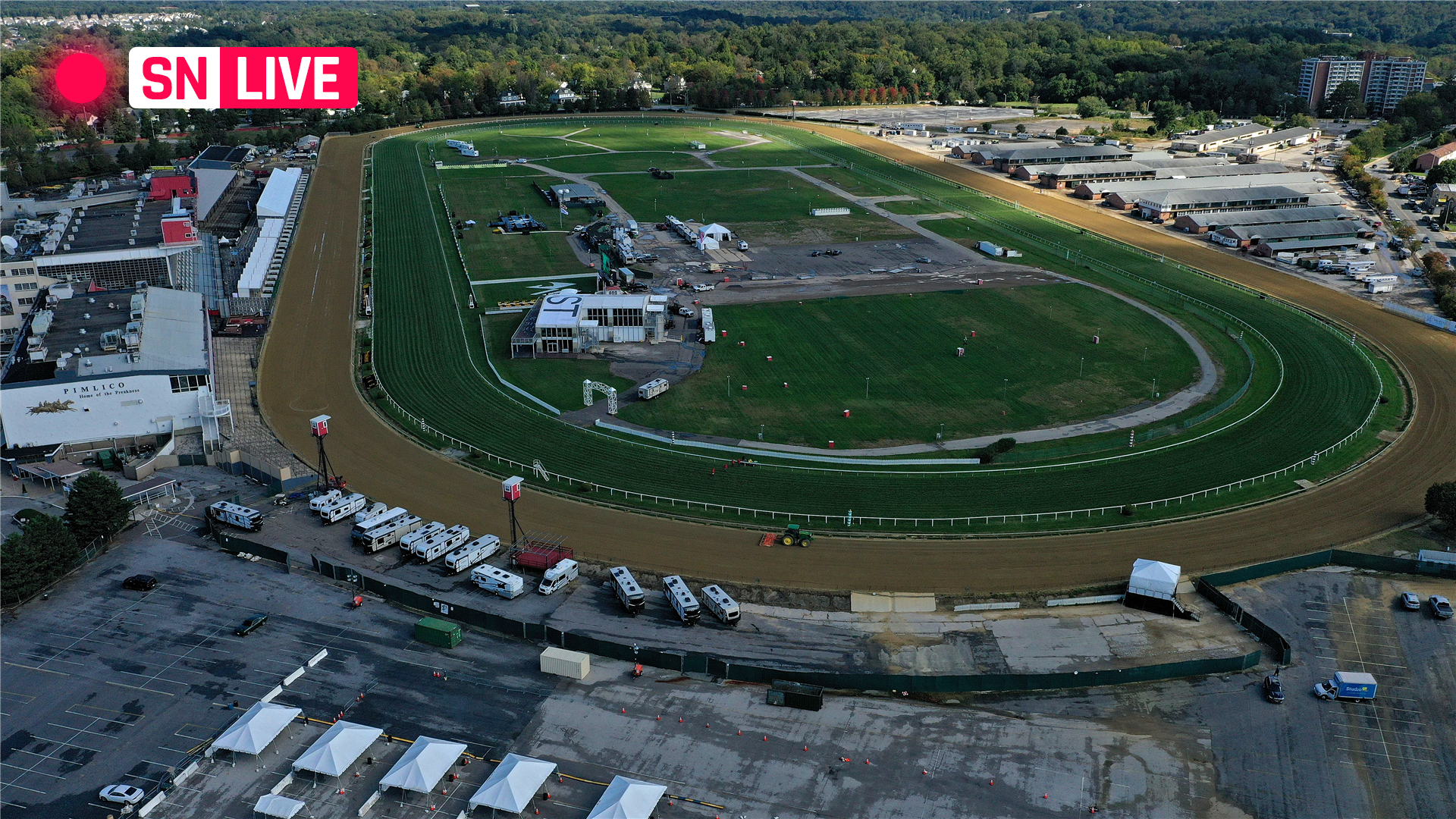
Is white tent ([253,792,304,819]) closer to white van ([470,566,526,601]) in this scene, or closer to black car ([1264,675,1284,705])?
white van ([470,566,526,601])

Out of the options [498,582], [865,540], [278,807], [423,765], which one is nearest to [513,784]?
→ [423,765]

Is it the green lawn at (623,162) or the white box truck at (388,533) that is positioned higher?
the green lawn at (623,162)

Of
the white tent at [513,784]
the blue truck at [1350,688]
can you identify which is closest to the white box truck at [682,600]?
the white tent at [513,784]

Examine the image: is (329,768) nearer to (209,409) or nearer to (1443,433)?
(209,409)

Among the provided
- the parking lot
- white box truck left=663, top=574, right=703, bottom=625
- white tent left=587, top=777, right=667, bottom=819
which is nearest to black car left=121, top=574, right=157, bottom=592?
white box truck left=663, top=574, right=703, bottom=625

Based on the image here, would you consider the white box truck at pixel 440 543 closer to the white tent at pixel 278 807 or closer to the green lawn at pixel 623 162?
the white tent at pixel 278 807

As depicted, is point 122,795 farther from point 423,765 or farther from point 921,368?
point 921,368
